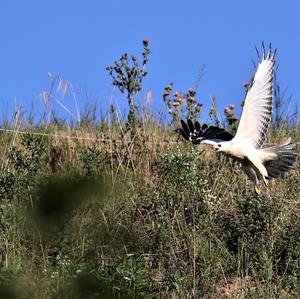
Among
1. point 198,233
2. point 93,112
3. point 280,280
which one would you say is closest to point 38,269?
point 280,280

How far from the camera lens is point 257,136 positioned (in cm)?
838

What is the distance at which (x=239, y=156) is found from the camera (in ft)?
26.3

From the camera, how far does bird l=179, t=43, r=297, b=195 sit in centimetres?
801

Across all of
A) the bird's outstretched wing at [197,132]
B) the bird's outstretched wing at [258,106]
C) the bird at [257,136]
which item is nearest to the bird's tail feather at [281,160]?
the bird at [257,136]

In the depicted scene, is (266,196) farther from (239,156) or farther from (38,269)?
(38,269)

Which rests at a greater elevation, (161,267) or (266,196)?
(266,196)

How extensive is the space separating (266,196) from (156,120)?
7.88 feet

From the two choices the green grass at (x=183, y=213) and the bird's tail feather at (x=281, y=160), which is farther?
the bird's tail feather at (x=281, y=160)

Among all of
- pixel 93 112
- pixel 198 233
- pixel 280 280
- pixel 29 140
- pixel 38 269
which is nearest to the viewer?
pixel 38 269

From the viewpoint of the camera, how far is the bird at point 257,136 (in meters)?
8.01

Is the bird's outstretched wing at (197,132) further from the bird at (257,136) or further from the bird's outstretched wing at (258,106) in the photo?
the bird's outstretched wing at (258,106)

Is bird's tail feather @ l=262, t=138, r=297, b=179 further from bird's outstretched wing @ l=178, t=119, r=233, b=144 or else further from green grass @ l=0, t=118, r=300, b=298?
bird's outstretched wing @ l=178, t=119, r=233, b=144

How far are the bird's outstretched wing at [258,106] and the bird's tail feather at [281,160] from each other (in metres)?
0.26

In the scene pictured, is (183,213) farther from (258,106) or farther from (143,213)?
(258,106)
